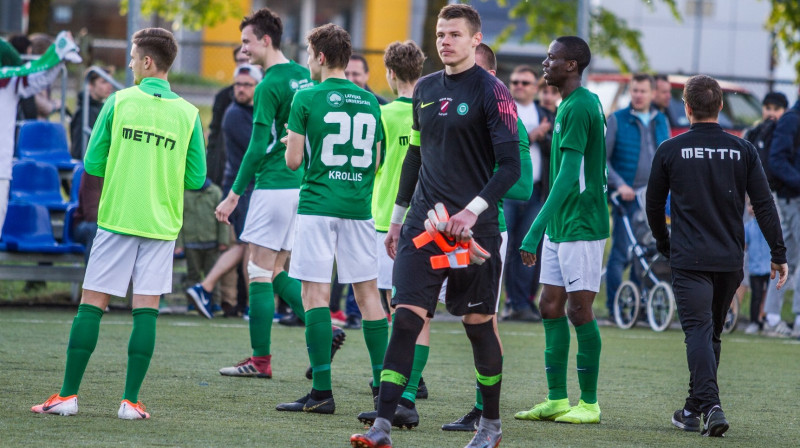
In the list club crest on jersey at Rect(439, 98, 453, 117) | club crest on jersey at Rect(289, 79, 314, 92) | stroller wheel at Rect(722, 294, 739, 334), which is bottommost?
stroller wheel at Rect(722, 294, 739, 334)

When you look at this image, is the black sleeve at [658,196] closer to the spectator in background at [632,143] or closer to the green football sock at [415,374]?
the green football sock at [415,374]

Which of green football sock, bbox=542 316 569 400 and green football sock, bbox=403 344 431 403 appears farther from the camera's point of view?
green football sock, bbox=542 316 569 400

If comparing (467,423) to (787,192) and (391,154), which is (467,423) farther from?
(787,192)

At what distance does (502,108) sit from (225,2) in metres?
16.9

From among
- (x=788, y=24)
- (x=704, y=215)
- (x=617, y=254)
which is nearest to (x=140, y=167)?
(x=704, y=215)

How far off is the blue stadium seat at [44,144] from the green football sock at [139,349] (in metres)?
7.17

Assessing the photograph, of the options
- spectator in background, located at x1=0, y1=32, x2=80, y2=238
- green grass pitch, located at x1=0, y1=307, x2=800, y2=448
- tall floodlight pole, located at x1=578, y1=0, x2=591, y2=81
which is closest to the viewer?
green grass pitch, located at x1=0, y1=307, x2=800, y2=448

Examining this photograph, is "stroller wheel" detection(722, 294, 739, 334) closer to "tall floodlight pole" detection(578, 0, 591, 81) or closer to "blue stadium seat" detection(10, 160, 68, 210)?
"tall floodlight pole" detection(578, 0, 591, 81)

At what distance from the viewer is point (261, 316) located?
7863 mm

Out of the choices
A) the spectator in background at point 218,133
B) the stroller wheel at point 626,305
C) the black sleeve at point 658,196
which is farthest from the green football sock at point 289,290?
the stroller wheel at point 626,305

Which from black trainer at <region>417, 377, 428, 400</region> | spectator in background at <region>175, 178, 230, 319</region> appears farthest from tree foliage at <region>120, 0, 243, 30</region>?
black trainer at <region>417, 377, 428, 400</region>

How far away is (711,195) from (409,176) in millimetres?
1718

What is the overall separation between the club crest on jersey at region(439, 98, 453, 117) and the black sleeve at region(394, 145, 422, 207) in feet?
1.19

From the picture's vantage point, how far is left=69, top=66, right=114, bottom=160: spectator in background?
13281 mm
